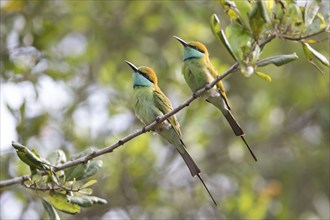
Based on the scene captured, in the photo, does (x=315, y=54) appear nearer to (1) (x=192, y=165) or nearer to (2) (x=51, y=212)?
(1) (x=192, y=165)

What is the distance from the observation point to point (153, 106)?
2842mm

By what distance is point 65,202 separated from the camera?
2.44m

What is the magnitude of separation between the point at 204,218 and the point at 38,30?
1.75 m

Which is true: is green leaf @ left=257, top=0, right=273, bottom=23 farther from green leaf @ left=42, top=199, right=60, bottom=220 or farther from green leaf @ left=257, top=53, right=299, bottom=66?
green leaf @ left=42, top=199, right=60, bottom=220

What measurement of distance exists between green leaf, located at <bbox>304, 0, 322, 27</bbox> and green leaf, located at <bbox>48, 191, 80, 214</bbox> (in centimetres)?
99

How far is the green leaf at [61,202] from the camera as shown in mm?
2441

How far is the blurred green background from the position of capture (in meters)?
4.16

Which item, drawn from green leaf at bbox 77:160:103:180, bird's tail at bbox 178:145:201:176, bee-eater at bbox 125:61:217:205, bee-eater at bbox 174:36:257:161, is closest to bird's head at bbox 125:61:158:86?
bee-eater at bbox 125:61:217:205

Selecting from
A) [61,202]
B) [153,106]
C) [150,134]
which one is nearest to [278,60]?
[153,106]

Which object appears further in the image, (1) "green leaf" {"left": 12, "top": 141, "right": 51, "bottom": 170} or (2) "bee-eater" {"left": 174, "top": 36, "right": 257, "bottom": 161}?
(2) "bee-eater" {"left": 174, "top": 36, "right": 257, "bottom": 161}

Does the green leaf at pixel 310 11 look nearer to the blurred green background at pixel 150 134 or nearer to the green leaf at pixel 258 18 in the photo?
the green leaf at pixel 258 18

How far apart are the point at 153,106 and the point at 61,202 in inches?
23.7

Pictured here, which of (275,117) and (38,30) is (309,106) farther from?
(38,30)

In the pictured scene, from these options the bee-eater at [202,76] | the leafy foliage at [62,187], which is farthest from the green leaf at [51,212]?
the bee-eater at [202,76]
